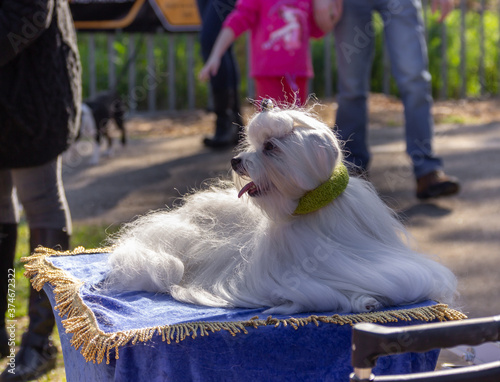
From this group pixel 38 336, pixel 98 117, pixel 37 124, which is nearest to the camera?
pixel 37 124

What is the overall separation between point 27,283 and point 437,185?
2425 mm

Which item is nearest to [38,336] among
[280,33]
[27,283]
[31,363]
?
[31,363]

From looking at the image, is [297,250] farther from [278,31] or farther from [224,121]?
[224,121]

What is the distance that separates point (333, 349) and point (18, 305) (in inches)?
83.4

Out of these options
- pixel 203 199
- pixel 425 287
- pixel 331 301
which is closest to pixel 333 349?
pixel 331 301

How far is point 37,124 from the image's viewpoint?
252 cm

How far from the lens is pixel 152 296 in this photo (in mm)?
2021

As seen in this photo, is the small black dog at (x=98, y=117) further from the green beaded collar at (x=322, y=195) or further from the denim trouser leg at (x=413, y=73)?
the green beaded collar at (x=322, y=195)

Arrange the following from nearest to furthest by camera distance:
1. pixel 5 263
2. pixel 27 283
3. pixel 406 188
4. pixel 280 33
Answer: pixel 5 263
pixel 27 283
pixel 280 33
pixel 406 188

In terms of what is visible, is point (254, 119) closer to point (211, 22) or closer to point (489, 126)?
point (211, 22)

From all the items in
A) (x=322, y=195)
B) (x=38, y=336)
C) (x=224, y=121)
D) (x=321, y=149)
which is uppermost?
(x=321, y=149)

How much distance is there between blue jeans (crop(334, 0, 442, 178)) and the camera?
4195 millimetres

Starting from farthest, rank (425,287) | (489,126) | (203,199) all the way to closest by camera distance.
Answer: (489,126)
(203,199)
(425,287)

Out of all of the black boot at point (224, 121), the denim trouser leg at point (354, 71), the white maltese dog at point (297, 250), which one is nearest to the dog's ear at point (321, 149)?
the white maltese dog at point (297, 250)
